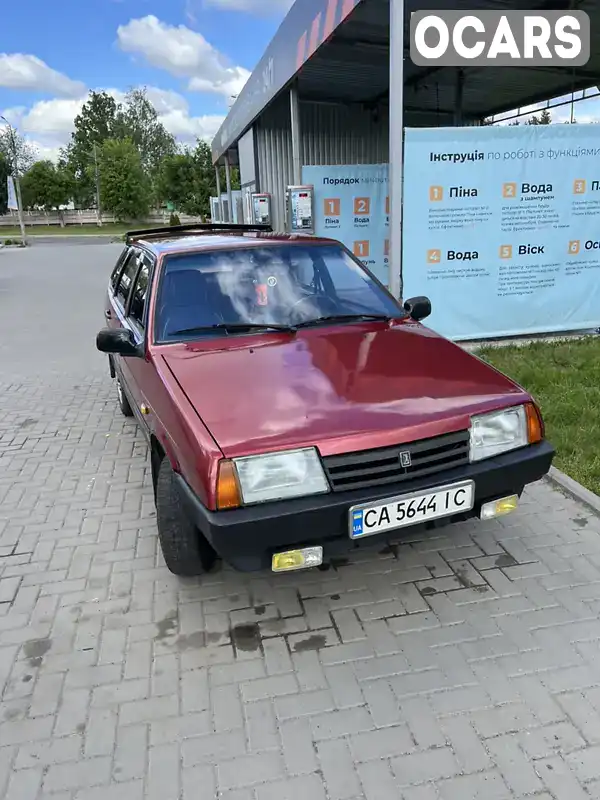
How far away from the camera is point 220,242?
13.2 ft

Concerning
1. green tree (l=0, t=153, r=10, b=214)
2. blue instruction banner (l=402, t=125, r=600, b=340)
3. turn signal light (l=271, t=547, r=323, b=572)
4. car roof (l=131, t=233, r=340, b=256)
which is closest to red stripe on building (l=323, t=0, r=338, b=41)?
blue instruction banner (l=402, t=125, r=600, b=340)

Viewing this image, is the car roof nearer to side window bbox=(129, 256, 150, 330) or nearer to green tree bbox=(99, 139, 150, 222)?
side window bbox=(129, 256, 150, 330)

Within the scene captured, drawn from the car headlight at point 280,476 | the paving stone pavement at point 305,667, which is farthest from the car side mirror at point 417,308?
the car headlight at point 280,476

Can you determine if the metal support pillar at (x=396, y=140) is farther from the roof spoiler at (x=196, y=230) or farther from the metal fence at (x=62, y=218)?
the metal fence at (x=62, y=218)

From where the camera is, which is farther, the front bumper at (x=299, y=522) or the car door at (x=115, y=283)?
the car door at (x=115, y=283)

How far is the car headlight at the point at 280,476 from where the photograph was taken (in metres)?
2.42

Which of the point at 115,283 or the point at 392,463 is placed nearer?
the point at 392,463

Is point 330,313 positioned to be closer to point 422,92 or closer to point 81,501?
point 81,501

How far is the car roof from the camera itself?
3.89 meters

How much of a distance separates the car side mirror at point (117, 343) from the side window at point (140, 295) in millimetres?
236

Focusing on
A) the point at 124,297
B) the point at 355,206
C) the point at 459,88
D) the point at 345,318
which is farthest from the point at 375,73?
the point at 345,318

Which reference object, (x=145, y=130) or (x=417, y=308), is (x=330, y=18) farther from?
(x=145, y=130)

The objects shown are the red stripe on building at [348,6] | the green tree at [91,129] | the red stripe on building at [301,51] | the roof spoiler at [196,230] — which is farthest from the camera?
the green tree at [91,129]

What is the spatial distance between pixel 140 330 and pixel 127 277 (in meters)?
1.28
